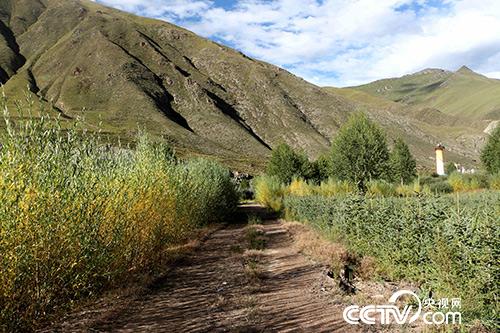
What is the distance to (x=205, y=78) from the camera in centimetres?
13062

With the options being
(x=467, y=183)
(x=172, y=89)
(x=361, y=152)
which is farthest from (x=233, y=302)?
(x=172, y=89)

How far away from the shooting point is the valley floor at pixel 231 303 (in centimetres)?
706

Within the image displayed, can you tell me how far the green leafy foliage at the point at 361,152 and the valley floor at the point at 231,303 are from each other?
18495mm

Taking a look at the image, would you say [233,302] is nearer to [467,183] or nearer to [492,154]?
[467,183]

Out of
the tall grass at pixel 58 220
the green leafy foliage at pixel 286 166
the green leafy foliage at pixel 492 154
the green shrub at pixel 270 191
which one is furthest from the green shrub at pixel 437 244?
the green leafy foliage at pixel 286 166

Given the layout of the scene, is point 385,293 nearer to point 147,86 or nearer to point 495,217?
point 495,217

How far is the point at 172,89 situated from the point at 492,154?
94.9 metres

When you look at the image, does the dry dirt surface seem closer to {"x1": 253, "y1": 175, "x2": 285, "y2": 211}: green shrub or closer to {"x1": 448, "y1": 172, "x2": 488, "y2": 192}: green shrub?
{"x1": 448, "y1": 172, "x2": 488, "y2": 192}: green shrub

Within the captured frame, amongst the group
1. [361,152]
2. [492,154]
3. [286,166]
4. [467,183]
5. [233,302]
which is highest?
[361,152]

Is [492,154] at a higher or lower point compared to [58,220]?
higher

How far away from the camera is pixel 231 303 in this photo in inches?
336

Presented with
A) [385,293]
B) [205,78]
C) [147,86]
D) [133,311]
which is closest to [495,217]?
[385,293]

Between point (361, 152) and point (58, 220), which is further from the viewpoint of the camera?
point (361, 152)

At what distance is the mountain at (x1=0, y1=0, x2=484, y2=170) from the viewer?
100 m
